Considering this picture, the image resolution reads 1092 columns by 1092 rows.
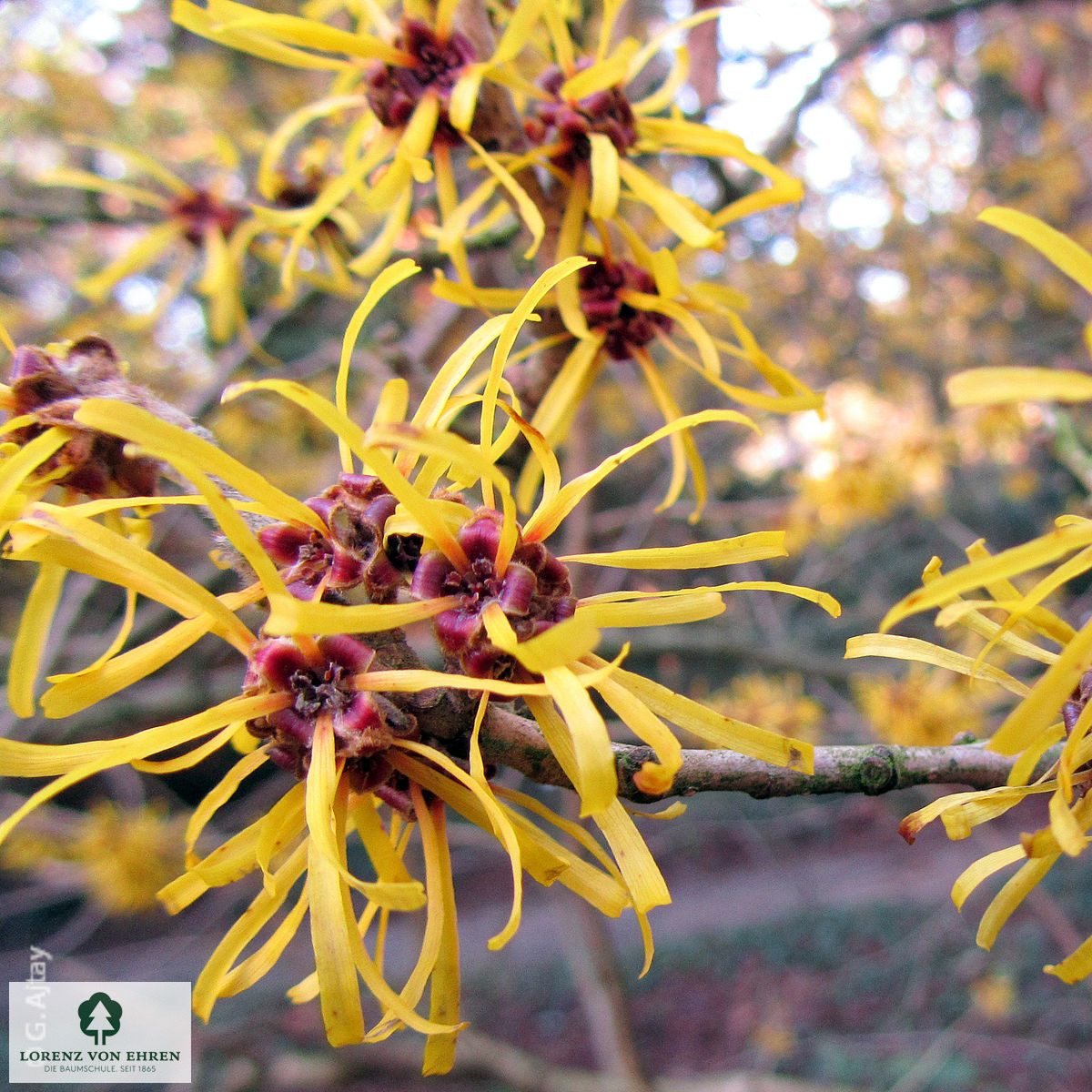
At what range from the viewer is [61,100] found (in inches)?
107

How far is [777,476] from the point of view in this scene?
438cm

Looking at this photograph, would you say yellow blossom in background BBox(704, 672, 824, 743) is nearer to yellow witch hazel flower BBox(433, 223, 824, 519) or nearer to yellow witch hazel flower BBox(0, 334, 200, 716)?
yellow witch hazel flower BBox(433, 223, 824, 519)

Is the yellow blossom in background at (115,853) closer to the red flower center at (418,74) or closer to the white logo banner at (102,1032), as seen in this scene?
the white logo banner at (102,1032)

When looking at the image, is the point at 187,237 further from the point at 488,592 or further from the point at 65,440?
the point at 488,592

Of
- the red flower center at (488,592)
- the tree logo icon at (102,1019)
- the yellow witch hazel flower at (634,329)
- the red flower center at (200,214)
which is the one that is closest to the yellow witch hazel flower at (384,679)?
the red flower center at (488,592)

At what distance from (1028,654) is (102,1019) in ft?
3.19

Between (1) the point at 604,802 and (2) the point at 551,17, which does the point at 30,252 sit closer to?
(2) the point at 551,17

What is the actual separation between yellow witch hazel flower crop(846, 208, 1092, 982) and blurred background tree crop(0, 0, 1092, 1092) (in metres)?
0.69

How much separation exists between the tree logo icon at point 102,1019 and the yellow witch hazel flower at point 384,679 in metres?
0.46

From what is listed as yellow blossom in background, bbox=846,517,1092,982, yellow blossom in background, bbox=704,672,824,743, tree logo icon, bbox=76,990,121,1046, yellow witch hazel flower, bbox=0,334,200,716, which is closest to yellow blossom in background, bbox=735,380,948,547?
yellow blossom in background, bbox=704,672,824,743

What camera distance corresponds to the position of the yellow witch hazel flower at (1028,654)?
0.34 metres

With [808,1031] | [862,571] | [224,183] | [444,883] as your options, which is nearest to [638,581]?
[224,183]

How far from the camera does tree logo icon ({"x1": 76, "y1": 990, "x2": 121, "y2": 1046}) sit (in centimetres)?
82

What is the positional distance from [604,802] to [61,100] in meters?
3.41
